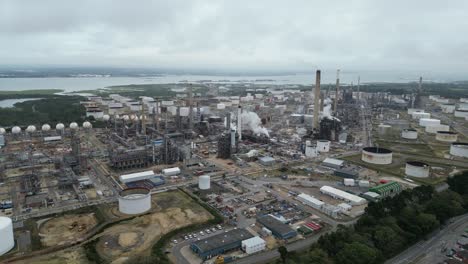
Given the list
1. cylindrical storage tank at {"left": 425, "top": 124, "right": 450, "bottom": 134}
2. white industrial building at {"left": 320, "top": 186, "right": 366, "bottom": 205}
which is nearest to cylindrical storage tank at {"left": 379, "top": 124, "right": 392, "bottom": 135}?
cylindrical storage tank at {"left": 425, "top": 124, "right": 450, "bottom": 134}

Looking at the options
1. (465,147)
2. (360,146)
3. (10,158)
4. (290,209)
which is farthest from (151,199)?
(465,147)

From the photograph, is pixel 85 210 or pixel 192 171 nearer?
pixel 85 210

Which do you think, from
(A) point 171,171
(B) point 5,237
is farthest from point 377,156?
(B) point 5,237

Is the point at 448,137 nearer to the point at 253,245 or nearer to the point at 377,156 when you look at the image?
the point at 377,156

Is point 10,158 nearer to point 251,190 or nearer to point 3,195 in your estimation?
point 3,195

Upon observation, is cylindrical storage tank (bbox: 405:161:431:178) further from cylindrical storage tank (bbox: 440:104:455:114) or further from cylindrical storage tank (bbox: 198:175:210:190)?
cylindrical storage tank (bbox: 440:104:455:114)

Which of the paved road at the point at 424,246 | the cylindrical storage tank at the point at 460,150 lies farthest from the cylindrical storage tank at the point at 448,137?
the paved road at the point at 424,246

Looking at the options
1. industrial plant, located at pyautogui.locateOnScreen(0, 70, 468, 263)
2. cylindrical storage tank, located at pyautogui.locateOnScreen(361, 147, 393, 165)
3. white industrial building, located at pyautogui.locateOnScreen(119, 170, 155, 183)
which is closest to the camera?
industrial plant, located at pyautogui.locateOnScreen(0, 70, 468, 263)
